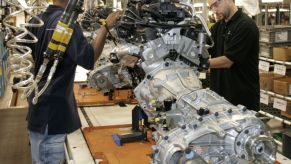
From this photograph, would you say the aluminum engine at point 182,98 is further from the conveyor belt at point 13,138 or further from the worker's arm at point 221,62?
the conveyor belt at point 13,138

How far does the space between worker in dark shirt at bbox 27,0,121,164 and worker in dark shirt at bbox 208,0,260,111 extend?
3.63 feet

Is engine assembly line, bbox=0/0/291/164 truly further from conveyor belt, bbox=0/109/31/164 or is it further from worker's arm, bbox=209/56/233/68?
conveyor belt, bbox=0/109/31/164

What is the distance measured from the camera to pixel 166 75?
222 cm

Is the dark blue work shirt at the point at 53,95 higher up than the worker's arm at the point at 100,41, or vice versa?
the worker's arm at the point at 100,41

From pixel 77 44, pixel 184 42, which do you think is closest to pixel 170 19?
pixel 184 42

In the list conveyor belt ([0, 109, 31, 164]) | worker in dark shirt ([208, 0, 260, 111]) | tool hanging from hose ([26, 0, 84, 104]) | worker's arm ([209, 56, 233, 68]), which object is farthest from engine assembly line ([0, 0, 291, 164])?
conveyor belt ([0, 109, 31, 164])

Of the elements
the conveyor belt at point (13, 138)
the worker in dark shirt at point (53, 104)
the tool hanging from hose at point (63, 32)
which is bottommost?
the conveyor belt at point (13, 138)

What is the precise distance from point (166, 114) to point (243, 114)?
0.44m

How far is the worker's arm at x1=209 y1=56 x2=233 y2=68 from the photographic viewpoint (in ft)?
10.0

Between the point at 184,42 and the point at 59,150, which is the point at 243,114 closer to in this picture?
the point at 184,42

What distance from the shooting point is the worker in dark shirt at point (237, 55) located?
3.16m

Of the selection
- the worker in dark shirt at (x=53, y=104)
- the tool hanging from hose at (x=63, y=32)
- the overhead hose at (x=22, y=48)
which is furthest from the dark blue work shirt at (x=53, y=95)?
the tool hanging from hose at (x=63, y=32)

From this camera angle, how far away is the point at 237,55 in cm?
314

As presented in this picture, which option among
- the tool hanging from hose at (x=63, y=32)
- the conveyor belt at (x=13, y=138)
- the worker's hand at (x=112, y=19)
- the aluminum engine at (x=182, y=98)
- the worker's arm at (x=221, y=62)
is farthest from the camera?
the conveyor belt at (x=13, y=138)
